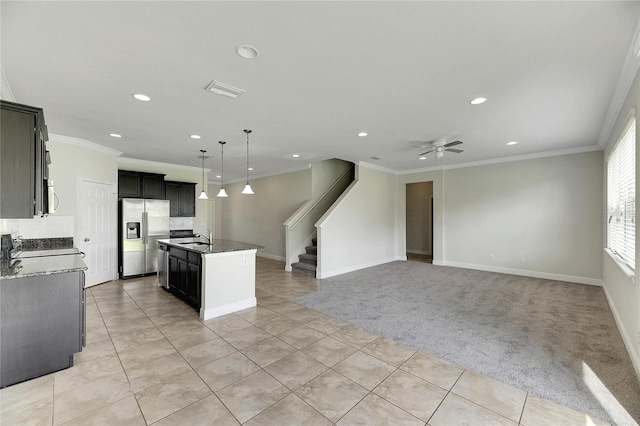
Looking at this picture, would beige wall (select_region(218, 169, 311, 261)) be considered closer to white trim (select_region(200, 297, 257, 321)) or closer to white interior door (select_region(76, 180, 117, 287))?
white trim (select_region(200, 297, 257, 321))

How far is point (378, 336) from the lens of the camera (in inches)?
122

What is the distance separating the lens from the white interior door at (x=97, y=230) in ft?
16.3

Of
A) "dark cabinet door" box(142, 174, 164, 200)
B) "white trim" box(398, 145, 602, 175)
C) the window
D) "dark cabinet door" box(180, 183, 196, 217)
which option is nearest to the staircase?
"dark cabinet door" box(180, 183, 196, 217)

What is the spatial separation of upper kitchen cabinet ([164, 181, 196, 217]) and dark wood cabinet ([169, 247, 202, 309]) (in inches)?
98.6

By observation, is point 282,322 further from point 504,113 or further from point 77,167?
point 77,167

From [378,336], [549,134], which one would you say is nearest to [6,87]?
[378,336]

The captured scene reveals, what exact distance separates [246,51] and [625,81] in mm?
3661

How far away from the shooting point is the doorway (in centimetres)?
953

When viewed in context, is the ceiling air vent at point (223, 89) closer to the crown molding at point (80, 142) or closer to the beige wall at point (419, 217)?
the crown molding at point (80, 142)

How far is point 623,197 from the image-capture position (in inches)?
137

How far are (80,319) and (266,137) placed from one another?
135 inches

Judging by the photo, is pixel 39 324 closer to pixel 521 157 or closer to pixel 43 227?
pixel 43 227

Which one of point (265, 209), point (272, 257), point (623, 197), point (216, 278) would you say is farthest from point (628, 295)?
point (265, 209)

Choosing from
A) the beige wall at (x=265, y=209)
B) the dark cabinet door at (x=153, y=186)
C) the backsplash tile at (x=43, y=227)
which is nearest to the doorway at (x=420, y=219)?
the beige wall at (x=265, y=209)
